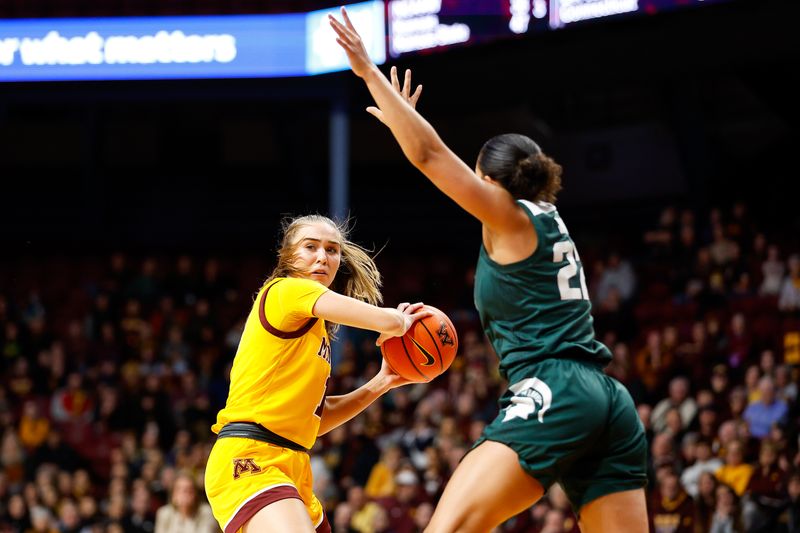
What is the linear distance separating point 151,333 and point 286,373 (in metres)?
11.4

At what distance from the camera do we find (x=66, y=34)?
45.2 ft

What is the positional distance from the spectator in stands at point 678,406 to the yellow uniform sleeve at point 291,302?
21.3 ft

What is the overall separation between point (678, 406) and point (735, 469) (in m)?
1.15

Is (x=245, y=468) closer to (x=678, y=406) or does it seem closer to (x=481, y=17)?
(x=678, y=406)

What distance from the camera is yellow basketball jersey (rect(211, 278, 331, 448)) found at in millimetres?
4293

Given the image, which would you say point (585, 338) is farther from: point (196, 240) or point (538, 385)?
point (196, 240)

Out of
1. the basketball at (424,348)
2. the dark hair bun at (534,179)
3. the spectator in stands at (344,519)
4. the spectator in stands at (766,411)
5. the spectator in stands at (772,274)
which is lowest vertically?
the spectator in stands at (344,519)

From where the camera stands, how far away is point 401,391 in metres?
12.4

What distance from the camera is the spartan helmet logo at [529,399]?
3.60m

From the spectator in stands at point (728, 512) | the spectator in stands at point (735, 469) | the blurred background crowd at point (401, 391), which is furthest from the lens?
the blurred background crowd at point (401, 391)

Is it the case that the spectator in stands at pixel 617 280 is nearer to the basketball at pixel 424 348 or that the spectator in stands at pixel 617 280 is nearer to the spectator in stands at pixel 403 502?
the spectator in stands at pixel 403 502

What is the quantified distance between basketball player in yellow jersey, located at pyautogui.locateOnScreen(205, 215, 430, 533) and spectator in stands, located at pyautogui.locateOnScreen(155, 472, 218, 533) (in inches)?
238

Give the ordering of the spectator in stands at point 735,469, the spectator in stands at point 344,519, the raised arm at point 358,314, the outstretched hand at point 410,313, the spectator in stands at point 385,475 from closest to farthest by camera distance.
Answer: the raised arm at point 358,314
the outstretched hand at point 410,313
the spectator in stands at point 735,469
the spectator in stands at point 344,519
the spectator in stands at point 385,475

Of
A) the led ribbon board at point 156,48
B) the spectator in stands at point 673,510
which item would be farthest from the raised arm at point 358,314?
the led ribbon board at point 156,48
